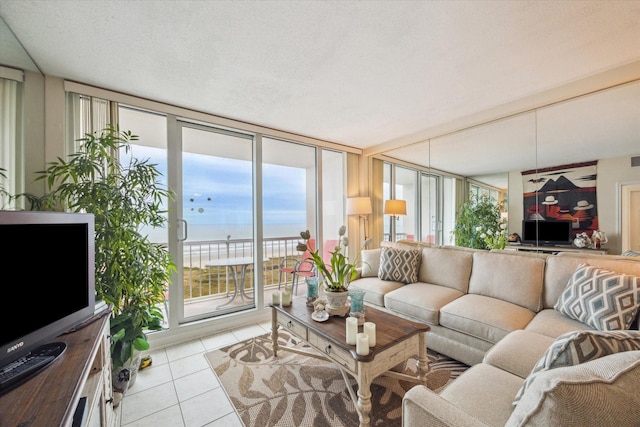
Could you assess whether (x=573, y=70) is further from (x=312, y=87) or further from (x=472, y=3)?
(x=312, y=87)

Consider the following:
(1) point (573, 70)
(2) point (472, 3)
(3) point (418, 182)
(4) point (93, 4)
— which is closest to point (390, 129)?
(3) point (418, 182)

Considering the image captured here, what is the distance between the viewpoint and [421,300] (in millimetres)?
2312

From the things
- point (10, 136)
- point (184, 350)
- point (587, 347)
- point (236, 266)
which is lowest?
point (184, 350)

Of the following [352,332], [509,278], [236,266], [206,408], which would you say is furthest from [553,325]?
[236,266]

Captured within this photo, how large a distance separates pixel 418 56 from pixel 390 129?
1.49 metres

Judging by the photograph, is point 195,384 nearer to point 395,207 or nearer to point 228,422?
point 228,422

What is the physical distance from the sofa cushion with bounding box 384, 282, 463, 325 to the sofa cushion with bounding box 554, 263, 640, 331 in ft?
2.63

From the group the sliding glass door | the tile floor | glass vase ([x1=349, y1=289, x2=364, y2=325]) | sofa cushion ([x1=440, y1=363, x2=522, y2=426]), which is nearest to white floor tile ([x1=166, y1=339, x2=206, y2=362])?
the tile floor

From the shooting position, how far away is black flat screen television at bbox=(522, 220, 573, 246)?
2.33 meters

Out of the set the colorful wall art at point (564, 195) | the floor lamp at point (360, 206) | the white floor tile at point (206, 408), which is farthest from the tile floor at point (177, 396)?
the colorful wall art at point (564, 195)

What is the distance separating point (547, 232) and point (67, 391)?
136 inches

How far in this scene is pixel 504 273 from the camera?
2.26 meters

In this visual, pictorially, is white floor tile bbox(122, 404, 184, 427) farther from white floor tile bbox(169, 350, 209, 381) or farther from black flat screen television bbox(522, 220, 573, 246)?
black flat screen television bbox(522, 220, 573, 246)

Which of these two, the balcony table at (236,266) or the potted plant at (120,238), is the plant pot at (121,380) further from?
the balcony table at (236,266)
